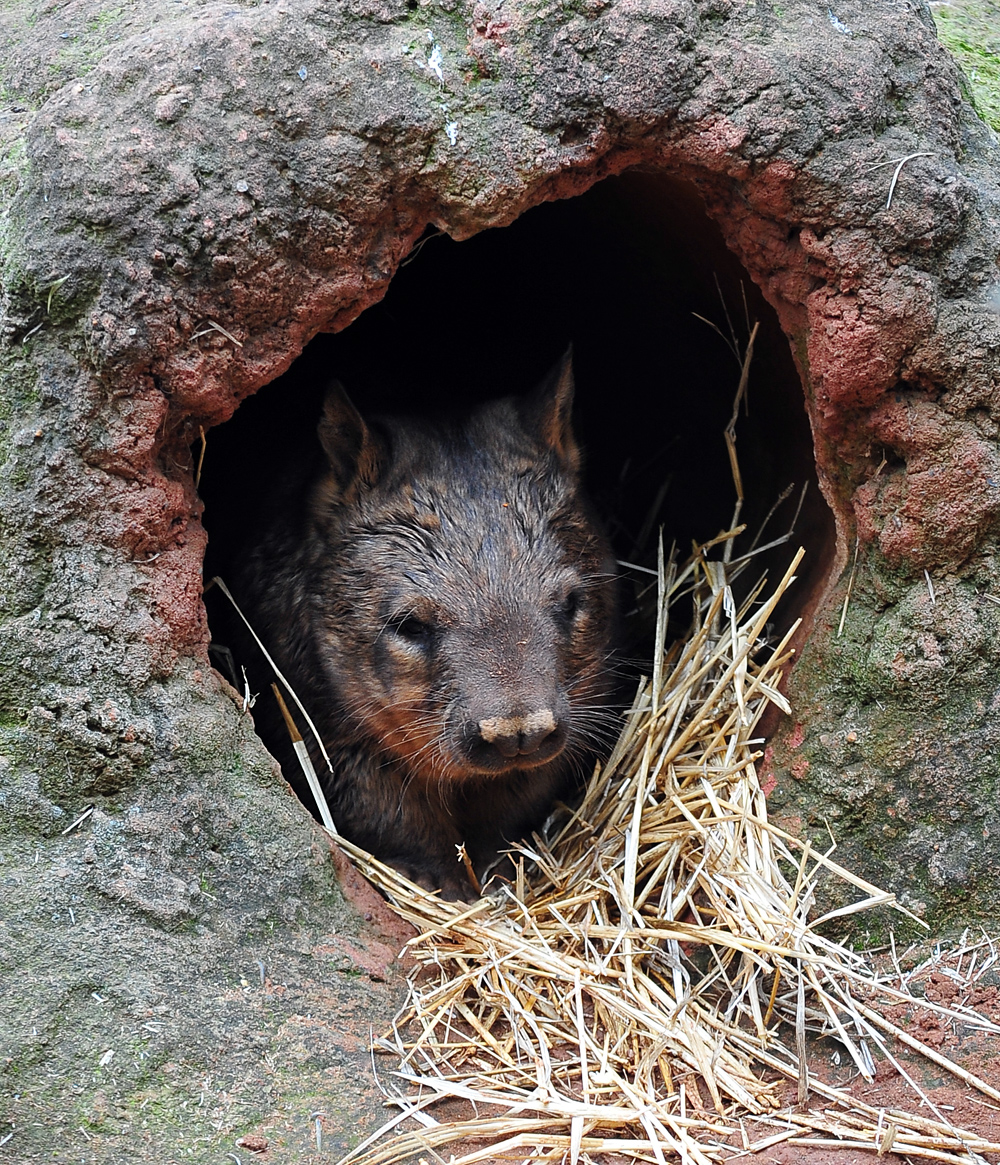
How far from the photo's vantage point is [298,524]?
4.65 m

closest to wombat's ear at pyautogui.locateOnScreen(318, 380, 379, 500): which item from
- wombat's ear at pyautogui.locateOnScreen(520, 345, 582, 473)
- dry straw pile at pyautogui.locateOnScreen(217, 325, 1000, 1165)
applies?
wombat's ear at pyautogui.locateOnScreen(520, 345, 582, 473)

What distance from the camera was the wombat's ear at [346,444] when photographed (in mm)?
4195

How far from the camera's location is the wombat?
12.5 ft

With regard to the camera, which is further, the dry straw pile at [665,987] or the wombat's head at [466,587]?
the wombat's head at [466,587]

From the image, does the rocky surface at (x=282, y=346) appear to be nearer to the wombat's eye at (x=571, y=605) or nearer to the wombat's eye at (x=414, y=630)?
the wombat's eye at (x=414, y=630)

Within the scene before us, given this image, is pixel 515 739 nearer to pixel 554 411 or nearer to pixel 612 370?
pixel 554 411

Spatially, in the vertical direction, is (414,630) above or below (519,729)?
above

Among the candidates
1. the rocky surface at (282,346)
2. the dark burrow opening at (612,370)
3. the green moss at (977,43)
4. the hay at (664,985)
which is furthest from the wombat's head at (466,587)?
the green moss at (977,43)

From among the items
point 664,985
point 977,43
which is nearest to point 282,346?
point 664,985

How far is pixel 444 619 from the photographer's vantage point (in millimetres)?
3918

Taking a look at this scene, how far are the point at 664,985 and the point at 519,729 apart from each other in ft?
3.22

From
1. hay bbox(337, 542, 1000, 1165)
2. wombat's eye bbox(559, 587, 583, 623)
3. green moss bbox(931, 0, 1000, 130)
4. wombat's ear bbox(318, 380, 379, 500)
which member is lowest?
hay bbox(337, 542, 1000, 1165)

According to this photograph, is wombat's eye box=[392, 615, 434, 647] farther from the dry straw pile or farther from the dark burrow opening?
the dark burrow opening

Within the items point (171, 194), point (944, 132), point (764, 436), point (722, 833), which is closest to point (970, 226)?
point (944, 132)
